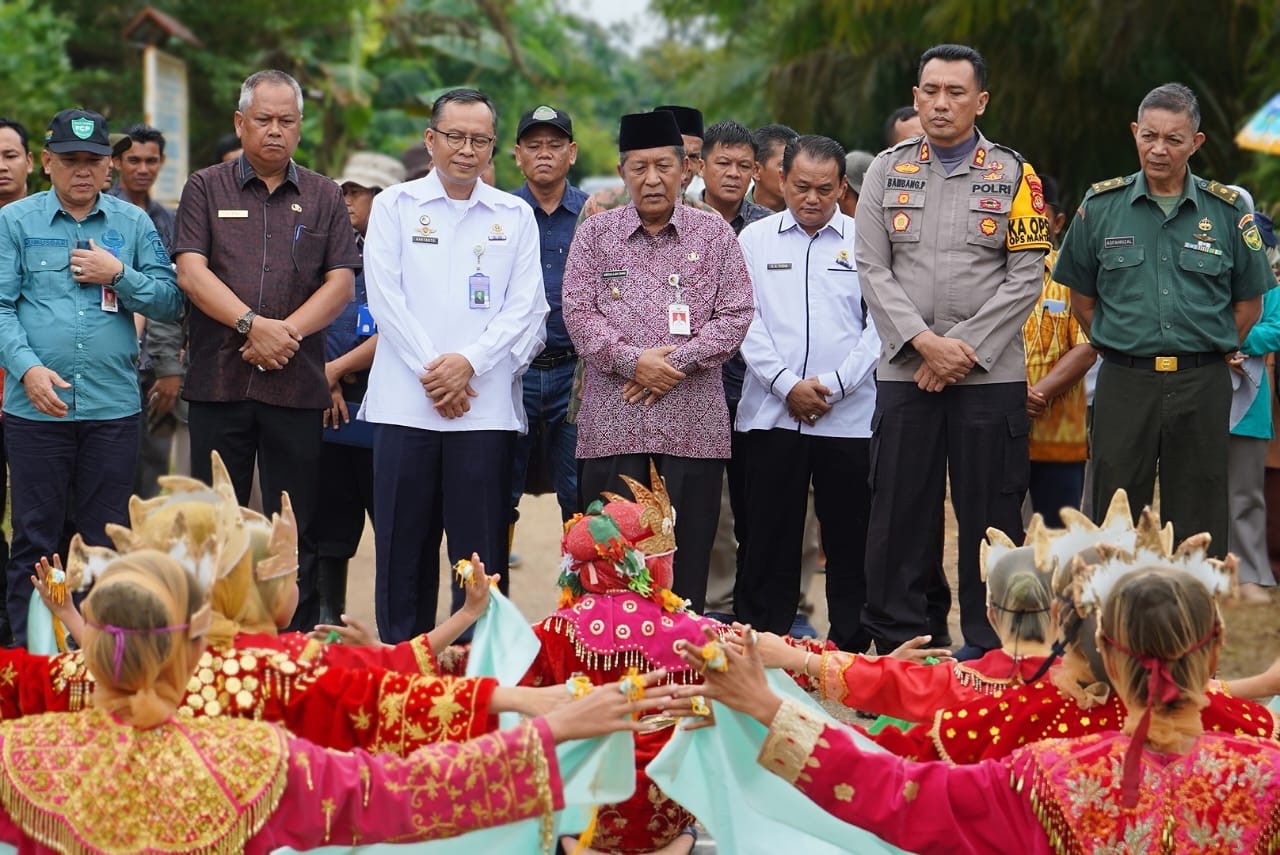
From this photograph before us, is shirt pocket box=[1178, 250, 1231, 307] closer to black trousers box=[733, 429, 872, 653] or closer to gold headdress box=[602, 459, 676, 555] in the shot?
black trousers box=[733, 429, 872, 653]

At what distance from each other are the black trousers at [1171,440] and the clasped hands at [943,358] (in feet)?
2.47

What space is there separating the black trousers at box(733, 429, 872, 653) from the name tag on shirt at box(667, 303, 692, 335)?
757 mm

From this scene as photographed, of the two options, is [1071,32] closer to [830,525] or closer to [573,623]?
[830,525]

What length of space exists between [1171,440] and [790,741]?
3.73 meters

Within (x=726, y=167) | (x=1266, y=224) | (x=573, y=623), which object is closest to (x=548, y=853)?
(x=573, y=623)

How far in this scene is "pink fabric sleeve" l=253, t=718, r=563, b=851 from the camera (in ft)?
10.6

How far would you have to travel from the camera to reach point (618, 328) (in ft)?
21.0

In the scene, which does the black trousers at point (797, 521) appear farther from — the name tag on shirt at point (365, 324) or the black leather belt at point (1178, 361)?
the name tag on shirt at point (365, 324)

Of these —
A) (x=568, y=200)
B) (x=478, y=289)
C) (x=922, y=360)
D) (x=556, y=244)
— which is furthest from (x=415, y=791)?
(x=568, y=200)

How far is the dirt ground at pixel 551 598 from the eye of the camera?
303 inches

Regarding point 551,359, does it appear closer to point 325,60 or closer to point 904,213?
point 904,213

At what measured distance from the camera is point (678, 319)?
21.0 feet

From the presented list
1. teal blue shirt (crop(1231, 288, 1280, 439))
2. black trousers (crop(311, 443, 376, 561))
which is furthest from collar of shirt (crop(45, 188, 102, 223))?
teal blue shirt (crop(1231, 288, 1280, 439))

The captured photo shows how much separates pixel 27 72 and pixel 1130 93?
1154cm
